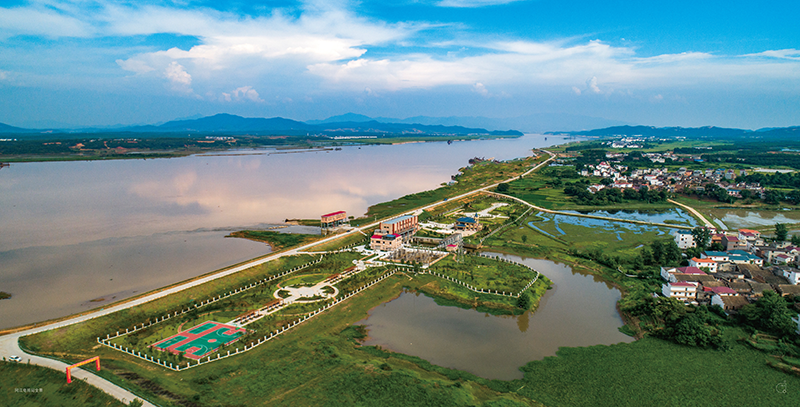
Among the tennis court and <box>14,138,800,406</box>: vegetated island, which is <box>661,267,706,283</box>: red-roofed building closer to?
<box>14,138,800,406</box>: vegetated island

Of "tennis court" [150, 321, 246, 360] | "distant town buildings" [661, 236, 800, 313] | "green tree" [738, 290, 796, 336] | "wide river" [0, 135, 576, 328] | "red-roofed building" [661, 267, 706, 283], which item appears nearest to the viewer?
"tennis court" [150, 321, 246, 360]

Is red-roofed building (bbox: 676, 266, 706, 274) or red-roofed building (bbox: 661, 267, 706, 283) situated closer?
red-roofed building (bbox: 661, 267, 706, 283)

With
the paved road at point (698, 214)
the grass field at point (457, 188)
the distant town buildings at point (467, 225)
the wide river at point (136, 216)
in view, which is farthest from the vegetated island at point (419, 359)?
the paved road at point (698, 214)

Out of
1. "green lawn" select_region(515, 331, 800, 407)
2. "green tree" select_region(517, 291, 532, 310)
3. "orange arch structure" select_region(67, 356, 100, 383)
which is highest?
"orange arch structure" select_region(67, 356, 100, 383)

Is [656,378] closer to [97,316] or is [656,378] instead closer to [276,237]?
[97,316]

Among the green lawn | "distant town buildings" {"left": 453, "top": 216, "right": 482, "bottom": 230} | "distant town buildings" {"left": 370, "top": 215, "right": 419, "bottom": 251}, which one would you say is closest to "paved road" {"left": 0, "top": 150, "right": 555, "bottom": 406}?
"distant town buildings" {"left": 370, "top": 215, "right": 419, "bottom": 251}

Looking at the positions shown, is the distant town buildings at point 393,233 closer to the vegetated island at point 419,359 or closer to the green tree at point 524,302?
the vegetated island at point 419,359
